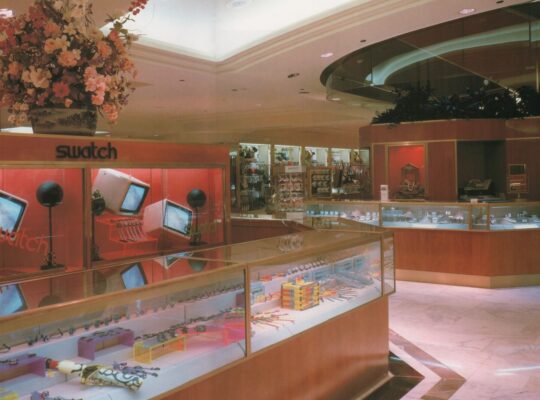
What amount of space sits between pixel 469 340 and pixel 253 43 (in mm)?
4531

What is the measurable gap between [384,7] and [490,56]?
5986 mm

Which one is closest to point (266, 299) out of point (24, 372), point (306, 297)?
point (306, 297)

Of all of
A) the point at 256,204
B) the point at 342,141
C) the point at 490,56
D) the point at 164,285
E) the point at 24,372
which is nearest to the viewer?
the point at 24,372

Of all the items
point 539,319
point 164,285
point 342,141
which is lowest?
point 539,319

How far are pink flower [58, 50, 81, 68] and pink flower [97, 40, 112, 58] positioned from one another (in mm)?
113

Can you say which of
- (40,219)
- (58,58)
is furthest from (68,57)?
(40,219)

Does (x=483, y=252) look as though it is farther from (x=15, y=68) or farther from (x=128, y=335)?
(x=15, y=68)

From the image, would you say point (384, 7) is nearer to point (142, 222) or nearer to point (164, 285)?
Result: point (142, 222)

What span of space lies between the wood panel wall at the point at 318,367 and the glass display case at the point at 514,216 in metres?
4.29

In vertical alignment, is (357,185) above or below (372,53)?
below

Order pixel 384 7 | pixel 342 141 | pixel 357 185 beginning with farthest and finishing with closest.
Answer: pixel 342 141 < pixel 357 185 < pixel 384 7

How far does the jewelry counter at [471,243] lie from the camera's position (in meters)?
7.61

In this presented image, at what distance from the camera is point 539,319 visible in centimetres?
589

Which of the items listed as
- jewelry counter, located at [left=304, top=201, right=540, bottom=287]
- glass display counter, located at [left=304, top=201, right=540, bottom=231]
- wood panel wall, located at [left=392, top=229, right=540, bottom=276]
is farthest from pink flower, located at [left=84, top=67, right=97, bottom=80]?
wood panel wall, located at [left=392, top=229, right=540, bottom=276]
